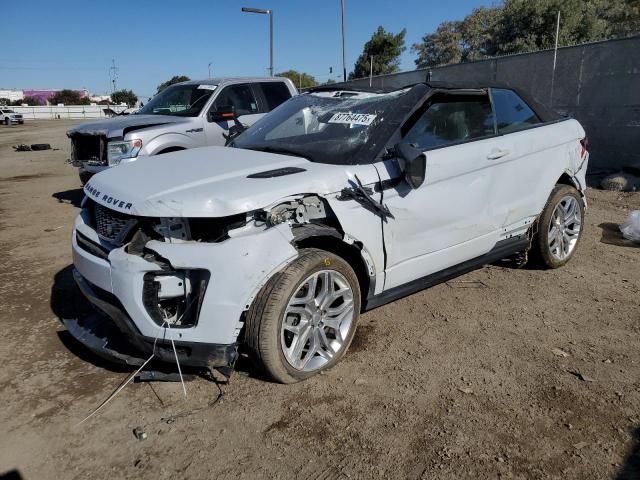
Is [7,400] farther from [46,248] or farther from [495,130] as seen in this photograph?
[495,130]

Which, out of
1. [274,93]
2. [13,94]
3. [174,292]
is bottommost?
[174,292]

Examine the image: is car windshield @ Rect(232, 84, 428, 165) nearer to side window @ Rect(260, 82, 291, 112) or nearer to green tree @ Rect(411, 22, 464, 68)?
side window @ Rect(260, 82, 291, 112)

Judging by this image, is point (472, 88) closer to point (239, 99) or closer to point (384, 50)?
point (239, 99)

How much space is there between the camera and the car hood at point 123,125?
23.6 ft

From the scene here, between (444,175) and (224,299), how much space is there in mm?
1810

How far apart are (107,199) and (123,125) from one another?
481 centimetres

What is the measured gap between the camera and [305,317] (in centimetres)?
304

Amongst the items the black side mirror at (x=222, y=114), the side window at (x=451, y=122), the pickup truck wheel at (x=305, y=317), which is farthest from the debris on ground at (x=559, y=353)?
the black side mirror at (x=222, y=114)

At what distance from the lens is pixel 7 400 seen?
9.70 ft

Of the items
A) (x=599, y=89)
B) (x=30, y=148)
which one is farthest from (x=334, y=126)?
(x=30, y=148)

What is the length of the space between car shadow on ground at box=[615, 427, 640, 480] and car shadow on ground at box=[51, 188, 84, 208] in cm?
814

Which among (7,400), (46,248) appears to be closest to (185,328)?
(7,400)

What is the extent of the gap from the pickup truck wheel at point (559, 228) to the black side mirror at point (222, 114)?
4.63 meters

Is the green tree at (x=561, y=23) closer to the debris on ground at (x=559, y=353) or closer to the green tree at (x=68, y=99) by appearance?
the debris on ground at (x=559, y=353)
